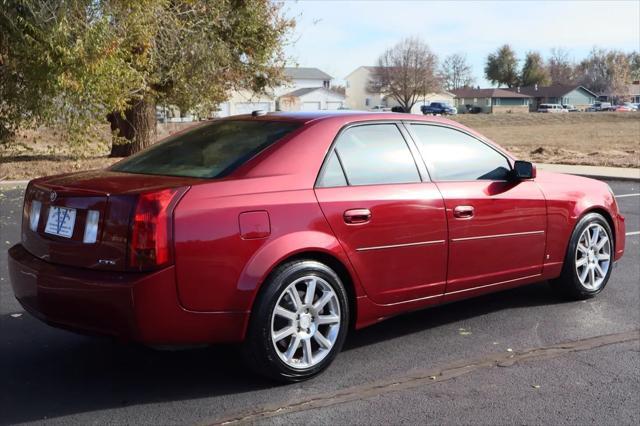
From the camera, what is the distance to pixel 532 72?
136m

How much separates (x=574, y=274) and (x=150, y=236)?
3.69 meters

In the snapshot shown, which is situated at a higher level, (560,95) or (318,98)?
(560,95)

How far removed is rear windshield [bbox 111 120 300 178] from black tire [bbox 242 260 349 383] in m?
0.69

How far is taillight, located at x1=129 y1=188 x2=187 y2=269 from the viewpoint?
3643 millimetres

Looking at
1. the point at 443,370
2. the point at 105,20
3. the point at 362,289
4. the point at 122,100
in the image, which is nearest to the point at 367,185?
the point at 362,289

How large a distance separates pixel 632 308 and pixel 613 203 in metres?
0.95

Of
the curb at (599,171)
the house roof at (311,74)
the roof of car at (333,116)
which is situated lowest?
the curb at (599,171)

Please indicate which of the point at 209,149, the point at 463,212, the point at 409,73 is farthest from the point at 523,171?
the point at 409,73

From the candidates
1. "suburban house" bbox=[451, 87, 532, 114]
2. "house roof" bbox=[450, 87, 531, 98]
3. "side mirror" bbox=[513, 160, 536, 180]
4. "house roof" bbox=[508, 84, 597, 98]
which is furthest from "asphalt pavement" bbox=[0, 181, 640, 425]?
"house roof" bbox=[508, 84, 597, 98]

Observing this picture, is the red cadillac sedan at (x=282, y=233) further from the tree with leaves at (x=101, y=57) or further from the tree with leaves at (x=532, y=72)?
the tree with leaves at (x=532, y=72)

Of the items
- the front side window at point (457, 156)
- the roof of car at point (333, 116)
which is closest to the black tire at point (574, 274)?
the front side window at point (457, 156)

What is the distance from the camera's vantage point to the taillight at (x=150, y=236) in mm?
3643

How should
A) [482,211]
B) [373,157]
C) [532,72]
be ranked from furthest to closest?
1. [532,72]
2. [482,211]
3. [373,157]

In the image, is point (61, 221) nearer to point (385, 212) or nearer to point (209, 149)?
point (209, 149)
